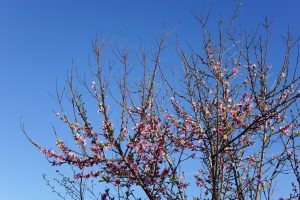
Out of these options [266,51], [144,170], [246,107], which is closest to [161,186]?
[144,170]

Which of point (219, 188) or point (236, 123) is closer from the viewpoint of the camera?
point (219, 188)

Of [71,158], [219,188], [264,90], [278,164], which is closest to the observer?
[219,188]

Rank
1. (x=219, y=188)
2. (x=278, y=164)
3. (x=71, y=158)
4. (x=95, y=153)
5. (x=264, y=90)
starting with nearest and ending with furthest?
(x=219, y=188) → (x=95, y=153) → (x=71, y=158) → (x=278, y=164) → (x=264, y=90)

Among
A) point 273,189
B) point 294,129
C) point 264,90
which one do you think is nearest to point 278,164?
point 273,189

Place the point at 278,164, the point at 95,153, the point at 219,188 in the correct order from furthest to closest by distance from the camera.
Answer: the point at 278,164 → the point at 95,153 → the point at 219,188

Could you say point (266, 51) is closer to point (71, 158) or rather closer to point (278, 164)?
point (278, 164)

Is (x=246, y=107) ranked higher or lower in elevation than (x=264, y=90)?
lower

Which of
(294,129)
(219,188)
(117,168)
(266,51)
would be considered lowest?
(219,188)

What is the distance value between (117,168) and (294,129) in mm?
4152

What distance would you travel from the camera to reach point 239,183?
7586 millimetres

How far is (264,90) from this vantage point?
789cm

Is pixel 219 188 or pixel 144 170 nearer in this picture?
pixel 219 188

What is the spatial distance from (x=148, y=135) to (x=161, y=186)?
3.41 feet

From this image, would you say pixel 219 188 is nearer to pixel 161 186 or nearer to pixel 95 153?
pixel 161 186
